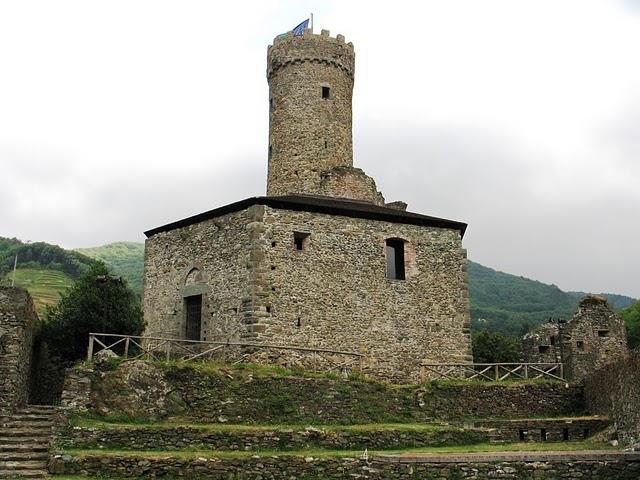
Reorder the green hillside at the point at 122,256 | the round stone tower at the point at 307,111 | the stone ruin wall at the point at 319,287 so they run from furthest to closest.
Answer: the green hillside at the point at 122,256 < the round stone tower at the point at 307,111 < the stone ruin wall at the point at 319,287

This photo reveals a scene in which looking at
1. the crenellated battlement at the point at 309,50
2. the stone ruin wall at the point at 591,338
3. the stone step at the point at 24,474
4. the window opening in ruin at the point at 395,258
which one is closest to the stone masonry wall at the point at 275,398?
the stone step at the point at 24,474

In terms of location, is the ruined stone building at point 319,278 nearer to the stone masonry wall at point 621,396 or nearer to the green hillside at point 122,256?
the stone masonry wall at point 621,396

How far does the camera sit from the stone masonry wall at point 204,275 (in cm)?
2286

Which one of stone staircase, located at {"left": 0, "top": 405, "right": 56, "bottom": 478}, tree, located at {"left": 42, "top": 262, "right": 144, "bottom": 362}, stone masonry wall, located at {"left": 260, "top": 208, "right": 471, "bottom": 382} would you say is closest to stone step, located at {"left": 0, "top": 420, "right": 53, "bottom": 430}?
stone staircase, located at {"left": 0, "top": 405, "right": 56, "bottom": 478}

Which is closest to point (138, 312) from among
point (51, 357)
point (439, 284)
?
point (51, 357)

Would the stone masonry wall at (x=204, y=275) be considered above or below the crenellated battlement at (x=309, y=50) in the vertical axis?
below

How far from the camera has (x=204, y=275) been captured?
2419cm

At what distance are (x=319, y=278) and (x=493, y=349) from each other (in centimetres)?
3051

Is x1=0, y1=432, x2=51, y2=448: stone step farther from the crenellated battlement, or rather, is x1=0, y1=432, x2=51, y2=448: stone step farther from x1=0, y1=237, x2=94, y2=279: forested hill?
x1=0, y1=237, x2=94, y2=279: forested hill

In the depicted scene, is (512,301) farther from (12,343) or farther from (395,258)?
(12,343)

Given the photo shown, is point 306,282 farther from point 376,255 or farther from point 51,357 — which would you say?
point 51,357

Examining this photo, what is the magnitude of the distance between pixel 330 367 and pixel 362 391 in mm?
2647

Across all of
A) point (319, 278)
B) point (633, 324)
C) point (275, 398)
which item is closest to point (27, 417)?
point (275, 398)

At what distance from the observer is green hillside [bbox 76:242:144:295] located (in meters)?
136
